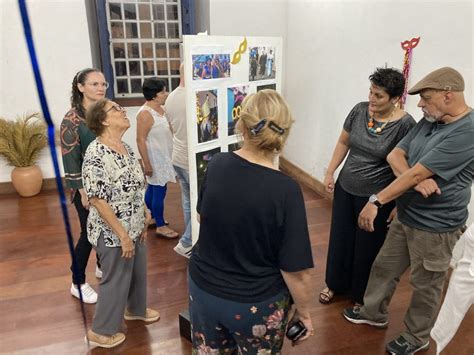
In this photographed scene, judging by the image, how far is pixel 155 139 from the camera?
9.12ft

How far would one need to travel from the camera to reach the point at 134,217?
183 cm

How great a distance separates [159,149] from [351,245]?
1483 millimetres

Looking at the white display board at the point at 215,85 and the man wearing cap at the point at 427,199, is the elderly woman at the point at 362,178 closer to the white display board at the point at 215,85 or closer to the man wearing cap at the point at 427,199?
the man wearing cap at the point at 427,199

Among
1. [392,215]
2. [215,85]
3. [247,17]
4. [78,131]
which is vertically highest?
[247,17]

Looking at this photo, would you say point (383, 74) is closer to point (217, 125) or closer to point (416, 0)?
point (217, 125)

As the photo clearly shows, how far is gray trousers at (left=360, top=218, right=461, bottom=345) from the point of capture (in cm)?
174

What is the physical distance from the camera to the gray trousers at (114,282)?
1.83m

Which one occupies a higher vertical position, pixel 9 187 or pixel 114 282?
pixel 114 282

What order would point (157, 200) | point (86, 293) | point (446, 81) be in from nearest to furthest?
1. point (446, 81)
2. point (86, 293)
3. point (157, 200)

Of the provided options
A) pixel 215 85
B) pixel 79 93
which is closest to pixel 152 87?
pixel 79 93

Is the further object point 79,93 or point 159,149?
point 159,149

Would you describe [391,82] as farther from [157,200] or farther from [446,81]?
[157,200]

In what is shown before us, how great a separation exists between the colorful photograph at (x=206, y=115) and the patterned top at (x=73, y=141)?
1.96 ft

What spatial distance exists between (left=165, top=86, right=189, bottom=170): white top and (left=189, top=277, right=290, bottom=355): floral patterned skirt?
1392 mm
